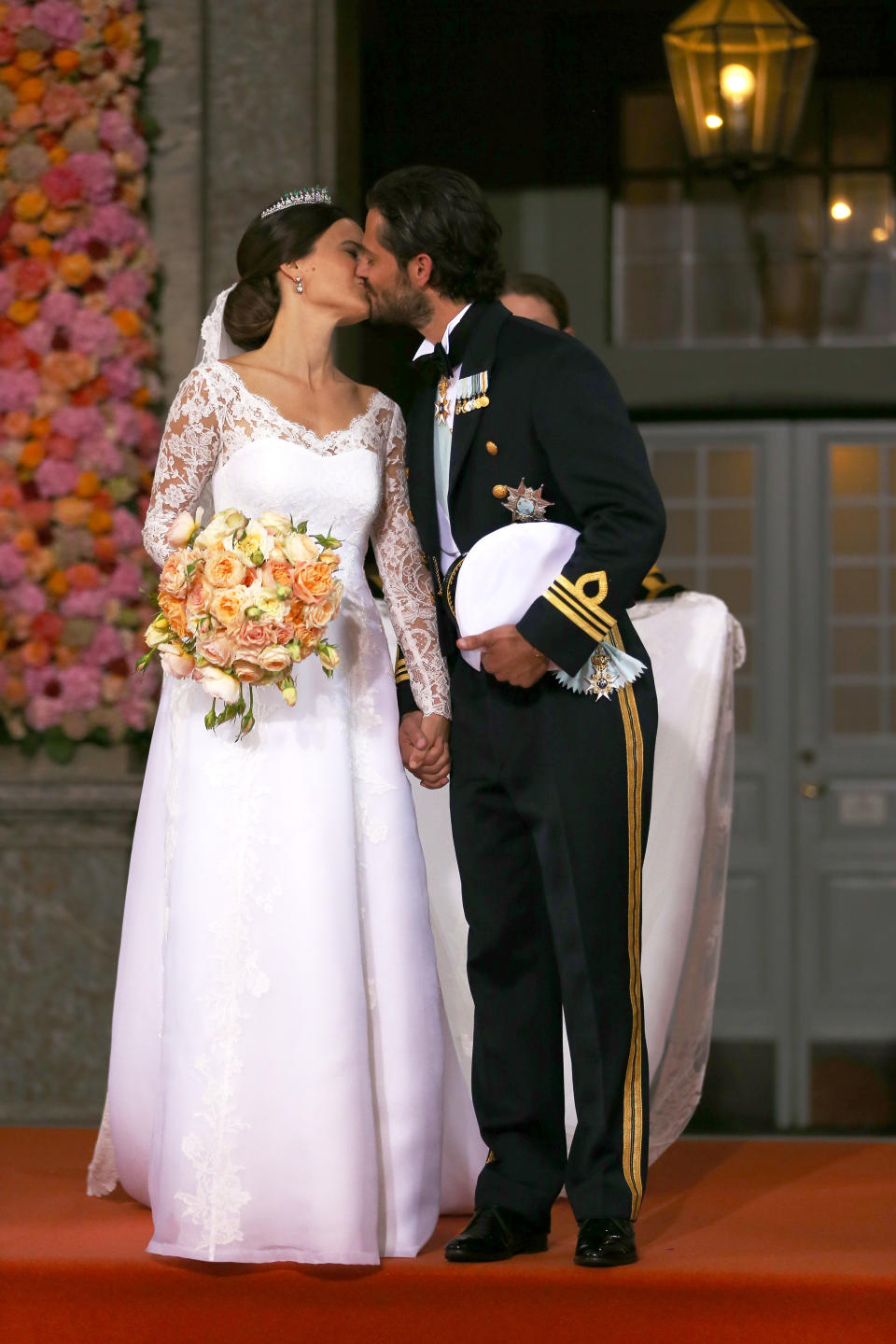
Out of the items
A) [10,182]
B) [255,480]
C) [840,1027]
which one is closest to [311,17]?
[10,182]

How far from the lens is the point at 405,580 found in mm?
2887

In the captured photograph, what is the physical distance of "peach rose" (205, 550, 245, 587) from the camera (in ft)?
8.27

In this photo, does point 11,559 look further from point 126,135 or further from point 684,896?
point 684,896

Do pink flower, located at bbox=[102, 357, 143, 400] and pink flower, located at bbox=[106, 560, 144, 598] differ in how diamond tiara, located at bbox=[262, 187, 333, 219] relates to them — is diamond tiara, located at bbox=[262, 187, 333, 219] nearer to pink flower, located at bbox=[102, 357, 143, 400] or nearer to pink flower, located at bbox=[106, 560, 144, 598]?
pink flower, located at bbox=[102, 357, 143, 400]

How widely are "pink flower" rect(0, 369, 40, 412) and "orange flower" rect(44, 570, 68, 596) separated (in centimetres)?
45

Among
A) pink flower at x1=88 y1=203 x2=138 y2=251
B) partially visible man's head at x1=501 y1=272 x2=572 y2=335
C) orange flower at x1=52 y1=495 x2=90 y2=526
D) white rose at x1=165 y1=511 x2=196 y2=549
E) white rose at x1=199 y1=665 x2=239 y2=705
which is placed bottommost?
white rose at x1=199 y1=665 x2=239 y2=705

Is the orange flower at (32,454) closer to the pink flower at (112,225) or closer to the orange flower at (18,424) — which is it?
the orange flower at (18,424)

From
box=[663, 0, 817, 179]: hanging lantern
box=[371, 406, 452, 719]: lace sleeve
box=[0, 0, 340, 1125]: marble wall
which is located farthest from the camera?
box=[663, 0, 817, 179]: hanging lantern

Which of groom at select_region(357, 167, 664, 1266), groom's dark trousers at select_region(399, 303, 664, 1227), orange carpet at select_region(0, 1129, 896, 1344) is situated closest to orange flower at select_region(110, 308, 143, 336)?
groom at select_region(357, 167, 664, 1266)

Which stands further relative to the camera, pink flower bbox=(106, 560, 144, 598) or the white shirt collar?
pink flower bbox=(106, 560, 144, 598)

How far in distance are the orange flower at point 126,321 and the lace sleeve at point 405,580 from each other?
66.2 inches

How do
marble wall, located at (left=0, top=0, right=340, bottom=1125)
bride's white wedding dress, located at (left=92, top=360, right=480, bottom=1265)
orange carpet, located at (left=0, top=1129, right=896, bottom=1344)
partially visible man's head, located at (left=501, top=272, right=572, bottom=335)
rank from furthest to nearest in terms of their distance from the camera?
marble wall, located at (left=0, top=0, right=340, bottom=1125) < partially visible man's head, located at (left=501, top=272, right=572, bottom=335) < bride's white wedding dress, located at (left=92, top=360, right=480, bottom=1265) < orange carpet, located at (left=0, top=1129, right=896, bottom=1344)

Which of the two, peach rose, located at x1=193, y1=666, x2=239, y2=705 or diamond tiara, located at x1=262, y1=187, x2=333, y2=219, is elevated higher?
diamond tiara, located at x1=262, y1=187, x2=333, y2=219

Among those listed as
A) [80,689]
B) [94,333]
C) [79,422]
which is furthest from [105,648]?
[94,333]
